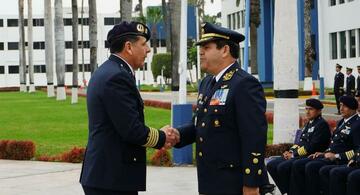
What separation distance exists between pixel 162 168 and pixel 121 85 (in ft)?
27.5

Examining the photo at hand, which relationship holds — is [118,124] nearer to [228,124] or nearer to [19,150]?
[228,124]

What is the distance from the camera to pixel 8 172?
46.9 feet

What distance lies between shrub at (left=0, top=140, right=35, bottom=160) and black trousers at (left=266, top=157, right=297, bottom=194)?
766cm

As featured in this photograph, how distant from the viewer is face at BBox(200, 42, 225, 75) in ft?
19.0

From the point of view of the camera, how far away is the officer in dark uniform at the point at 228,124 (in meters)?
5.56

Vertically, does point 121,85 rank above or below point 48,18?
below

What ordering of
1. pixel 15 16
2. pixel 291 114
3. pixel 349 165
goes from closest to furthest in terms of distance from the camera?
pixel 349 165 < pixel 291 114 < pixel 15 16

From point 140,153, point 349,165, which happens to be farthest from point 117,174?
point 349,165

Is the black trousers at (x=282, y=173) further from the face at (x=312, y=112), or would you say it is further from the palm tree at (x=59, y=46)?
the palm tree at (x=59, y=46)

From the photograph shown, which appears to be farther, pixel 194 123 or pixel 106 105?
pixel 194 123

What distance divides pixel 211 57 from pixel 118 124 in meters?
0.82

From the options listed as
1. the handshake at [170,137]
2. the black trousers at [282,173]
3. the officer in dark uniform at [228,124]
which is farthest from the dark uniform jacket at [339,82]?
the officer in dark uniform at [228,124]

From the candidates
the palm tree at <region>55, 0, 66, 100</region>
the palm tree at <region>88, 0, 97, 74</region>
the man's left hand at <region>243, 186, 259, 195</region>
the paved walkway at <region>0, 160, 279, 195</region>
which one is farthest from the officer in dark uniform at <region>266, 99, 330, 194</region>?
the palm tree at <region>55, 0, 66, 100</region>

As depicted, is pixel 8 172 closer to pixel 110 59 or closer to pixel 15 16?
pixel 110 59
